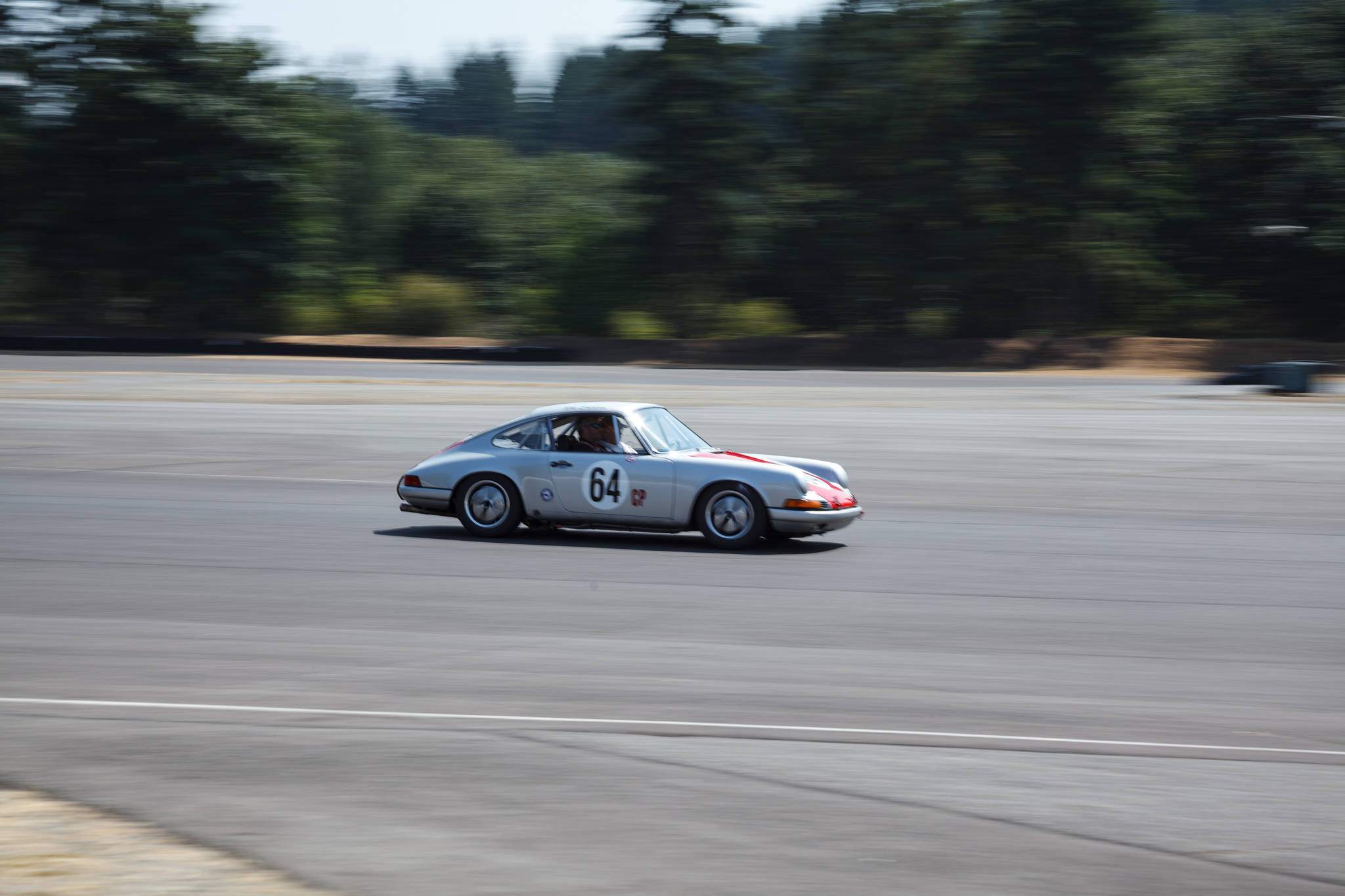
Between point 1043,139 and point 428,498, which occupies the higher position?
point 1043,139

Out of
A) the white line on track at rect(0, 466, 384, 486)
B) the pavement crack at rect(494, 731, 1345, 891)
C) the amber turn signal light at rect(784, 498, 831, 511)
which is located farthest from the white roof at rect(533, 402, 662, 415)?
the pavement crack at rect(494, 731, 1345, 891)

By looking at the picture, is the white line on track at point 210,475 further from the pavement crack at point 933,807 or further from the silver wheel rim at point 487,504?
the pavement crack at point 933,807

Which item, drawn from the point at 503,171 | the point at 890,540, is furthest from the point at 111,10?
the point at 890,540

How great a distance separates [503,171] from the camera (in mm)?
63031

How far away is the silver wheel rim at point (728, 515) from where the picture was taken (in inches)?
416

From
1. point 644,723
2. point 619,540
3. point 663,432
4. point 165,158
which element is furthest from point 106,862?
point 165,158

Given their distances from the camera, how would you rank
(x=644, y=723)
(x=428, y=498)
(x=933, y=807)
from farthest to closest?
1. (x=428, y=498)
2. (x=644, y=723)
3. (x=933, y=807)

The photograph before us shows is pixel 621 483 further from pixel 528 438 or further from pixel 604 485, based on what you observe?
pixel 528 438

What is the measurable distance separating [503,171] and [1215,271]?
32.3 meters

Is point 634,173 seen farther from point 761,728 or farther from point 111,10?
point 761,728

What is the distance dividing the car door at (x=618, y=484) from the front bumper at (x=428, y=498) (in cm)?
100

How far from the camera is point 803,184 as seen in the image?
4816 centimetres

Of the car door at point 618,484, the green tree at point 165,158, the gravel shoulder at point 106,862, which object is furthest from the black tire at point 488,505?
the green tree at point 165,158

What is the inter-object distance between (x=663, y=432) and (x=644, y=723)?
17.3 feet
